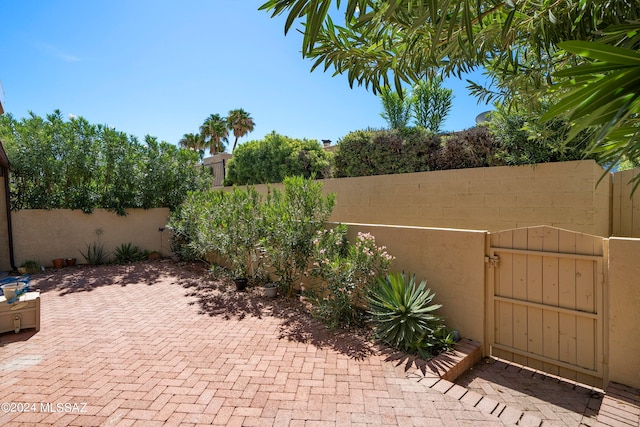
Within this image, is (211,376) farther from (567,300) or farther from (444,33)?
(444,33)

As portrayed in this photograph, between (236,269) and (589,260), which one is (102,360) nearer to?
(236,269)

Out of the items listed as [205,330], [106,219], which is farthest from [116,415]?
[106,219]

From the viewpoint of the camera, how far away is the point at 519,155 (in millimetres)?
6379

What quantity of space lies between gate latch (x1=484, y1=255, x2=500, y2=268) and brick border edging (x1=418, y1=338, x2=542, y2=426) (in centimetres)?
112

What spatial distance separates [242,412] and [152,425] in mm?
777

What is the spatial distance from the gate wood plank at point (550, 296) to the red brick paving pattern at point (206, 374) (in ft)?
5.12

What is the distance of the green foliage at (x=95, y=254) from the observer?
10180mm

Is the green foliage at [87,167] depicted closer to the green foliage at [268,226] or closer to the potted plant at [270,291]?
the green foliage at [268,226]

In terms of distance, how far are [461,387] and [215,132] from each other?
27909mm

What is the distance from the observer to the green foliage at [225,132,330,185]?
39.8 ft

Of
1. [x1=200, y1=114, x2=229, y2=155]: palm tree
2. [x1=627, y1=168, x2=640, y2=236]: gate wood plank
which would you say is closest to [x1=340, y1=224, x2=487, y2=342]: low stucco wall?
[x1=627, y1=168, x2=640, y2=236]: gate wood plank

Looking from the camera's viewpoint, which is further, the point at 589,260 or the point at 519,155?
the point at 519,155

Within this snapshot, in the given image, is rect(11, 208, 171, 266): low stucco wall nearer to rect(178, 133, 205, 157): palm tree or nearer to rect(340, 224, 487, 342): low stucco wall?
rect(340, 224, 487, 342): low stucco wall

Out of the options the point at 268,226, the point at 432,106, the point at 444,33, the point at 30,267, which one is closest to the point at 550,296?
the point at 444,33
